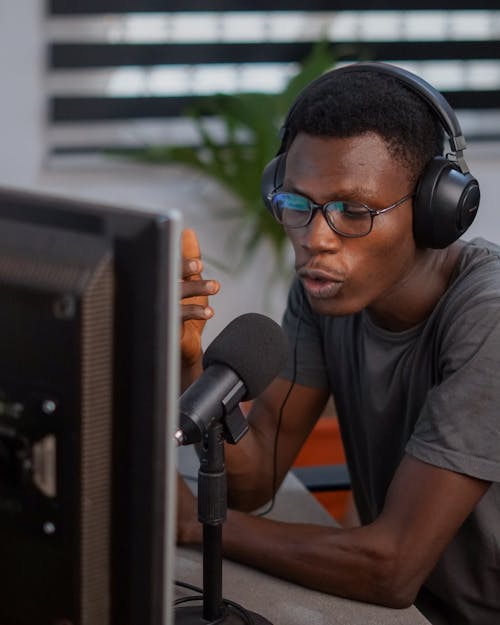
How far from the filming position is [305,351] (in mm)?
1765

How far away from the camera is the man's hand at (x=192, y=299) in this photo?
4.57 feet

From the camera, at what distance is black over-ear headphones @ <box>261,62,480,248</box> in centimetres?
143

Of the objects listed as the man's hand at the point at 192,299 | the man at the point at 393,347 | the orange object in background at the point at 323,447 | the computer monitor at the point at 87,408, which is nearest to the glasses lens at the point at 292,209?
the man at the point at 393,347

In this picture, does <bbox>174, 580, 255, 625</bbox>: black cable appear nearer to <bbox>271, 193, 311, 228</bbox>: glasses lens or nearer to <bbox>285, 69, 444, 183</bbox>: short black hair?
<bbox>271, 193, 311, 228</bbox>: glasses lens

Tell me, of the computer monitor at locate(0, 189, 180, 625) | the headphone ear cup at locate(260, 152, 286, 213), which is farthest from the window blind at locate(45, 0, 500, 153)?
the computer monitor at locate(0, 189, 180, 625)

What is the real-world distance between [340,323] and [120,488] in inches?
35.6

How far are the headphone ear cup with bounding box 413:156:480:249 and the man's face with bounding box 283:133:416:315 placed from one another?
22 millimetres

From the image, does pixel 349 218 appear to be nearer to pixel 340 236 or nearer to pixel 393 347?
pixel 340 236

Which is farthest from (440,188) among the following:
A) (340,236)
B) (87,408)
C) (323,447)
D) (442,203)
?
(323,447)

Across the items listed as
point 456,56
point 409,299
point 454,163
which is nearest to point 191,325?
point 409,299

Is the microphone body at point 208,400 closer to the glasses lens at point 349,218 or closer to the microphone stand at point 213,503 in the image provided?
the microphone stand at point 213,503

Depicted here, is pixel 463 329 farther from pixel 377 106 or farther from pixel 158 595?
pixel 158 595

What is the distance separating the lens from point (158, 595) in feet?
2.90

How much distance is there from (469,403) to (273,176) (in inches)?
16.0
